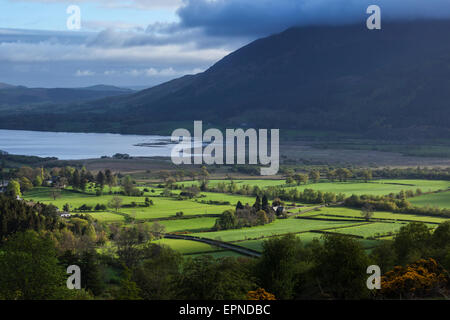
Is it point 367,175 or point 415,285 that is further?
point 367,175

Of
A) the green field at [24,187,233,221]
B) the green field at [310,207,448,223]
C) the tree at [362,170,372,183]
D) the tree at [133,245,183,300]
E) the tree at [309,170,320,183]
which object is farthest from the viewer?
the tree at [309,170,320,183]

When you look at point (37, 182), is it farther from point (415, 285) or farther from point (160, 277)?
point (415, 285)

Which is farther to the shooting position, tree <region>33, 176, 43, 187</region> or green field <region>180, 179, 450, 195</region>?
tree <region>33, 176, 43, 187</region>

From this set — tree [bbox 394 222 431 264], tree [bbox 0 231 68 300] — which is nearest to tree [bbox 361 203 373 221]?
tree [bbox 394 222 431 264]

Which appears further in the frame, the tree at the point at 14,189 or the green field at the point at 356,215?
the tree at the point at 14,189

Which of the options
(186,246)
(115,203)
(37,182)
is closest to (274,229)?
(186,246)

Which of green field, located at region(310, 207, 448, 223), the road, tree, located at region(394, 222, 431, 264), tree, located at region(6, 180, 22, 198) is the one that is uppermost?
tree, located at region(6, 180, 22, 198)

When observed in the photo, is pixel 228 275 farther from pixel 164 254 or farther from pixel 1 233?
pixel 1 233

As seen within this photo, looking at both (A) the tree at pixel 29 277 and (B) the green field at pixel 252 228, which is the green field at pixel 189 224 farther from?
(A) the tree at pixel 29 277

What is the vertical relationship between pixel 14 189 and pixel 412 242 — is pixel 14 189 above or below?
above

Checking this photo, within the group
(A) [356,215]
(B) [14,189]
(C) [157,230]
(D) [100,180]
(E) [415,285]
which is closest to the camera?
(E) [415,285]

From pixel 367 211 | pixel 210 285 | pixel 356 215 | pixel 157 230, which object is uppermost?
pixel 210 285

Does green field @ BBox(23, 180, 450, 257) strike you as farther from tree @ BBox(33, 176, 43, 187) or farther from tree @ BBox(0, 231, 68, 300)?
tree @ BBox(0, 231, 68, 300)

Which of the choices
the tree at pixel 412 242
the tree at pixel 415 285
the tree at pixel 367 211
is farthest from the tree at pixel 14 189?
the tree at pixel 415 285
